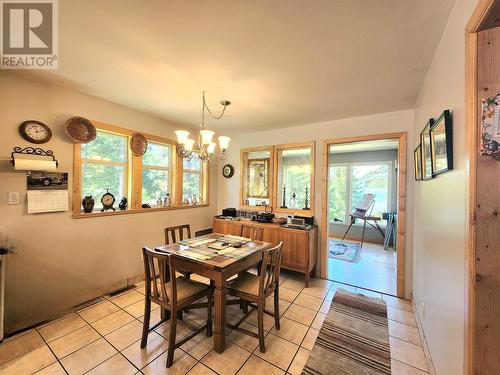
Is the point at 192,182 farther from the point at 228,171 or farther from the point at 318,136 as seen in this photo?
the point at 318,136

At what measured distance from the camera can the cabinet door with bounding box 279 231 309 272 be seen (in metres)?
3.10

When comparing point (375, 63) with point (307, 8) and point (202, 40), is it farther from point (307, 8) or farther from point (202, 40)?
point (202, 40)

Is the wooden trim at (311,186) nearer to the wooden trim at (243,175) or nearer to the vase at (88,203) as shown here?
the wooden trim at (243,175)

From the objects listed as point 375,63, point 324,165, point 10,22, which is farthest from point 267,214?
point 10,22

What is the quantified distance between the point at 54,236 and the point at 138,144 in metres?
1.49

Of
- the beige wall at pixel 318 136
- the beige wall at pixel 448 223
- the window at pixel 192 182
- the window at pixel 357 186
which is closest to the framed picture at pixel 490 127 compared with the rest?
the beige wall at pixel 448 223

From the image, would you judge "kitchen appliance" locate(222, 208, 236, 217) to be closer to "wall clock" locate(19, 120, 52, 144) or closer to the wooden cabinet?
the wooden cabinet

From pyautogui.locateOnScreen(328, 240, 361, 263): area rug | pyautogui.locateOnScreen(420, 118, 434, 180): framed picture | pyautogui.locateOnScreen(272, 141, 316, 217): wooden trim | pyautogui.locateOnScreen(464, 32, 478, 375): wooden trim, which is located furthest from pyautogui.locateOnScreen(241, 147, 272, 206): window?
pyautogui.locateOnScreen(464, 32, 478, 375): wooden trim

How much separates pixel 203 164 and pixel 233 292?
9.44 ft

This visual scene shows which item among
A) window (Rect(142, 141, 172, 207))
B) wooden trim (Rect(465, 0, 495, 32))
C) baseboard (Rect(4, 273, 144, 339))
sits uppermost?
wooden trim (Rect(465, 0, 495, 32))

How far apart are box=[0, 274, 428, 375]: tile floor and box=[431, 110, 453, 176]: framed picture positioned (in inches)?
64.2

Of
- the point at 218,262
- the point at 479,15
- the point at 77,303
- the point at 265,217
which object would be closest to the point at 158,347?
the point at 218,262

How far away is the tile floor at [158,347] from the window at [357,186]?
3688 mm

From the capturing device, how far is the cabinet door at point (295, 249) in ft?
10.2
